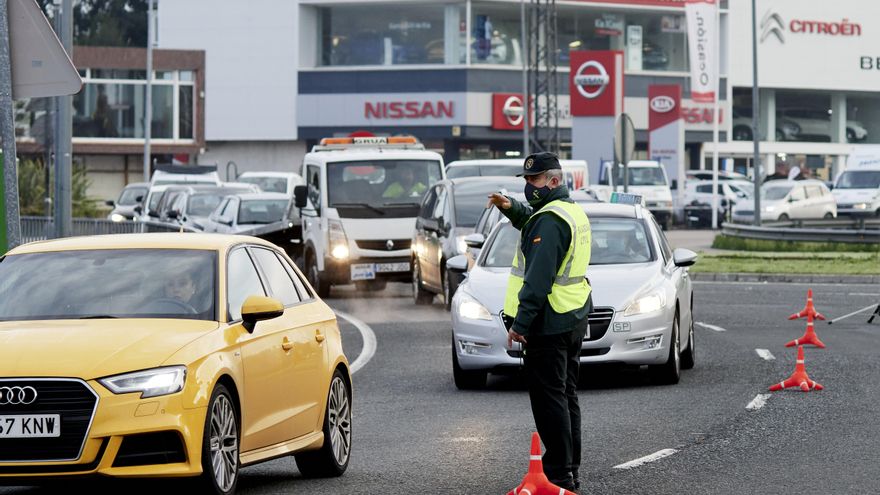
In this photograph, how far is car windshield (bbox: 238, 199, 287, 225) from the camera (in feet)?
109

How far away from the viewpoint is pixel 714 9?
207ft

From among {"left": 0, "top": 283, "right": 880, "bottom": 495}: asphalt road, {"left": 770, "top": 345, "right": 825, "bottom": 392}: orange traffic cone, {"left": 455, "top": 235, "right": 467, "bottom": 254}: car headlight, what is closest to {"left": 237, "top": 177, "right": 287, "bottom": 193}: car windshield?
{"left": 455, "top": 235, "right": 467, "bottom": 254}: car headlight

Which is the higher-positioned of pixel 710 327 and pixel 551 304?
pixel 551 304

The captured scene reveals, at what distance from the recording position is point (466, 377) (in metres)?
15.2

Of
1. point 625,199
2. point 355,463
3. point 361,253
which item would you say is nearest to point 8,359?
point 355,463

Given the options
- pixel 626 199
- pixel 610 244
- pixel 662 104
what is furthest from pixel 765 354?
pixel 662 104

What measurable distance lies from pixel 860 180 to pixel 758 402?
4640 centimetres

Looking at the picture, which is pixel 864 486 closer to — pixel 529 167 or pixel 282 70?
pixel 529 167

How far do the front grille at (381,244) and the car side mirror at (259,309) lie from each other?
18177mm

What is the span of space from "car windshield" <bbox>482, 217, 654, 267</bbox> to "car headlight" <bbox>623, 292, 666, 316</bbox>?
102 cm

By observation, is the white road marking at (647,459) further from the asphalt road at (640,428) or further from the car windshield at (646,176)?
the car windshield at (646,176)

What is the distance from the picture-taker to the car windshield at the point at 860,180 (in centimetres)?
5825

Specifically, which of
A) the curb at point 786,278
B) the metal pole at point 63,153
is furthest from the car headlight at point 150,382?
the curb at point 786,278

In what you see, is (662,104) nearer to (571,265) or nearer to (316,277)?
(316,277)
